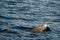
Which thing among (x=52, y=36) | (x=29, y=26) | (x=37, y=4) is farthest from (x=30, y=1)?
(x=52, y=36)

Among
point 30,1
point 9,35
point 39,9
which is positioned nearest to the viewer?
point 9,35

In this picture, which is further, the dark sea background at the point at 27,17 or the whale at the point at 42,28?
the whale at the point at 42,28

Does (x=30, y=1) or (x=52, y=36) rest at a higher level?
(x=30, y=1)

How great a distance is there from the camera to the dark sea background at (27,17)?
21047 millimetres

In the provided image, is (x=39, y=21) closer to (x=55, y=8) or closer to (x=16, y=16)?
(x=16, y=16)

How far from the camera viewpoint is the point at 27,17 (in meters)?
25.2

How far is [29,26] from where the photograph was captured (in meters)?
22.9

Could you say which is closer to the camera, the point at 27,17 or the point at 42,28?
the point at 42,28

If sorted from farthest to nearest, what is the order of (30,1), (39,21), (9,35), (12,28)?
(30,1) → (39,21) → (12,28) → (9,35)

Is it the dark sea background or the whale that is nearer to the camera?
the dark sea background

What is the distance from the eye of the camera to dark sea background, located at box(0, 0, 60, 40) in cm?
2105

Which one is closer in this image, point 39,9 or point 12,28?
point 12,28

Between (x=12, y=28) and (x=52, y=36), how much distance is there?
289 centimetres

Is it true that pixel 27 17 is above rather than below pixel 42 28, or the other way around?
above
